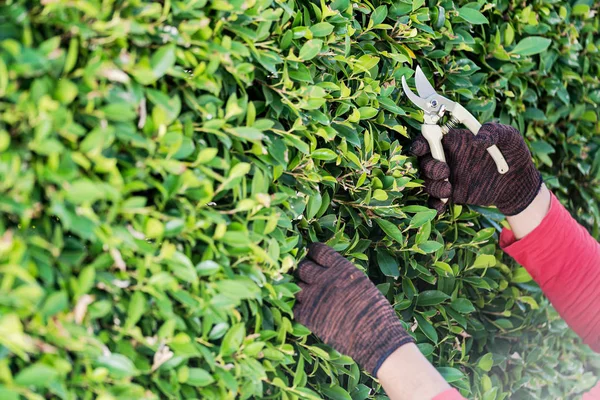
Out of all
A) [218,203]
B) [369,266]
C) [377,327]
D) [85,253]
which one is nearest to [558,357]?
[369,266]

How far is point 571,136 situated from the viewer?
8.64ft

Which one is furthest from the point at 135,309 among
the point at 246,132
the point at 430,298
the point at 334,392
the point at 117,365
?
the point at 430,298

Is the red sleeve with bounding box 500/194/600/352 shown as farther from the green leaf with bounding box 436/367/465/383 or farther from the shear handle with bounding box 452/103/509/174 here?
the green leaf with bounding box 436/367/465/383

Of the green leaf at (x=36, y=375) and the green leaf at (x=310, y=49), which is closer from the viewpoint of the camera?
the green leaf at (x=36, y=375)

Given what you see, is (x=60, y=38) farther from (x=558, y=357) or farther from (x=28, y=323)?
(x=558, y=357)

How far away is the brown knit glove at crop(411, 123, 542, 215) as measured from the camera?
1.91 meters

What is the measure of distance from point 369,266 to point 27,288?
113 cm

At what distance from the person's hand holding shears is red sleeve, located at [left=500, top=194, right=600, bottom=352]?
11 centimetres

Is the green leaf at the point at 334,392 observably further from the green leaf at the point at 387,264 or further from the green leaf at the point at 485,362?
the green leaf at the point at 485,362

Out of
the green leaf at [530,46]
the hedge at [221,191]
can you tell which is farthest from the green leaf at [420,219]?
the green leaf at [530,46]

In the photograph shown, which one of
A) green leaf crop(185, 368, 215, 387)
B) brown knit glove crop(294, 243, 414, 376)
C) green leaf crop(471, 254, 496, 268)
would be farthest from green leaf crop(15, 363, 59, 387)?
green leaf crop(471, 254, 496, 268)

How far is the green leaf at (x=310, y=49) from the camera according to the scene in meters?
1.47

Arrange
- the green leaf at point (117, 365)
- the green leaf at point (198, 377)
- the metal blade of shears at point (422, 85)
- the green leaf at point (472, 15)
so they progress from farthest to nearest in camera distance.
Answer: the green leaf at point (472, 15)
the metal blade of shears at point (422, 85)
the green leaf at point (198, 377)
the green leaf at point (117, 365)

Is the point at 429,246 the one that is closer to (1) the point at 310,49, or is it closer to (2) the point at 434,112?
(2) the point at 434,112
